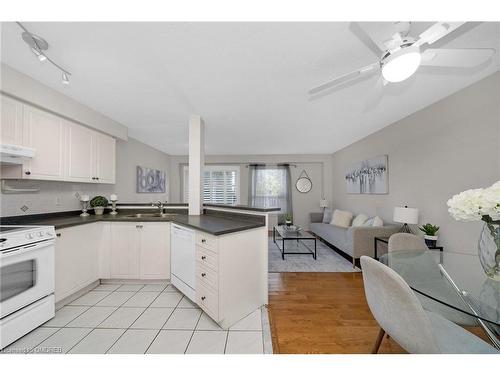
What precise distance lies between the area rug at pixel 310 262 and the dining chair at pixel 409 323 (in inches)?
75.3

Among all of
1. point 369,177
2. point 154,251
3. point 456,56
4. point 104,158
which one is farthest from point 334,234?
point 104,158

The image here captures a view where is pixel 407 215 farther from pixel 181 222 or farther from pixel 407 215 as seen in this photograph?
pixel 181 222

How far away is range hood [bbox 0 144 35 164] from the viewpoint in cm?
150

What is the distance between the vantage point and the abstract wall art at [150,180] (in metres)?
4.05

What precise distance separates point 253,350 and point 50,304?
1.85m

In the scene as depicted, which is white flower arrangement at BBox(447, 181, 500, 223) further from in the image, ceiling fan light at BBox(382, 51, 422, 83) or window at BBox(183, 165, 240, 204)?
window at BBox(183, 165, 240, 204)

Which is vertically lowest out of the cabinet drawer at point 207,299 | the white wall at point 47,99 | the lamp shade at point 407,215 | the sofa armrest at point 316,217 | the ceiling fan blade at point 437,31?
the cabinet drawer at point 207,299

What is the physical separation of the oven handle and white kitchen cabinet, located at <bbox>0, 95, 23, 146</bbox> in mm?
961

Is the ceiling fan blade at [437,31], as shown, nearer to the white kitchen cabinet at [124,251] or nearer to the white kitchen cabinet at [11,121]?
the white kitchen cabinet at [124,251]

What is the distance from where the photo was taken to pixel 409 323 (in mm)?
858

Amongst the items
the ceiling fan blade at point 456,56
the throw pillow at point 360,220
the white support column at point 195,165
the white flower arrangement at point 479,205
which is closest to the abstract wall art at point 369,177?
the throw pillow at point 360,220

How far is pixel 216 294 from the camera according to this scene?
1.53 meters
